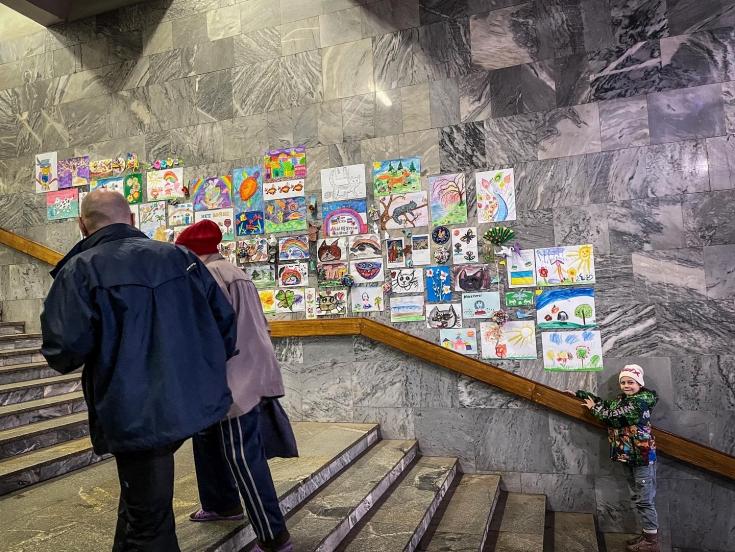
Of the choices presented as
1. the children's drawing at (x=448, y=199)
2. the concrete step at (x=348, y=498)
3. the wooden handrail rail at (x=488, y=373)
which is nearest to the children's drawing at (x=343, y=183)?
the children's drawing at (x=448, y=199)

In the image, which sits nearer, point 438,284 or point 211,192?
point 438,284

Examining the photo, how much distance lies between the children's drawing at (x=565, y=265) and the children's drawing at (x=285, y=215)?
200 centimetres

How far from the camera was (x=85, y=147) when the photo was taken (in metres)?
5.41

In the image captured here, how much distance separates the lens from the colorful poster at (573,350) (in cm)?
389

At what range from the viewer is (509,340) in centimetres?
409

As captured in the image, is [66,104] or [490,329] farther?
[66,104]

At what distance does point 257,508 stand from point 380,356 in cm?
233

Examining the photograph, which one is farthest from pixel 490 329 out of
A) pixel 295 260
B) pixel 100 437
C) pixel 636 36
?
pixel 100 437

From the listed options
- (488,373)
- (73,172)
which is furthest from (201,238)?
(73,172)

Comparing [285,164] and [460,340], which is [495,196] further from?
[285,164]

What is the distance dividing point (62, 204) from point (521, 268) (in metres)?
4.52

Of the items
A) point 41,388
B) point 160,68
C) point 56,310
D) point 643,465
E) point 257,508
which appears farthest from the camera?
point 160,68

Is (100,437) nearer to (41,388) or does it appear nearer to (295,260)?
(41,388)

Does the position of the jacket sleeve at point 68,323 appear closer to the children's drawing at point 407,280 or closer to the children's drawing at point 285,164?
the children's drawing at point 407,280
